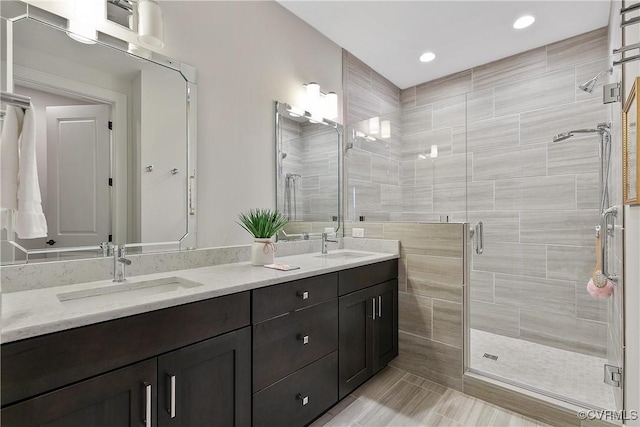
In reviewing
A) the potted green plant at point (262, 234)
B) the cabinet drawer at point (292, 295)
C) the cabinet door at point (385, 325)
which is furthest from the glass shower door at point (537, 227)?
the potted green plant at point (262, 234)

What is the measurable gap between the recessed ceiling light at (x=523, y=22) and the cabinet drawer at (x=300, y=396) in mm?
2787

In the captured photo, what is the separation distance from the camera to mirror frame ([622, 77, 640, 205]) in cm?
108

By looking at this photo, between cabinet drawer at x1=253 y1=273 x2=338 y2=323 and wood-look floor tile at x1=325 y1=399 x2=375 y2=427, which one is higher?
cabinet drawer at x1=253 y1=273 x2=338 y2=323

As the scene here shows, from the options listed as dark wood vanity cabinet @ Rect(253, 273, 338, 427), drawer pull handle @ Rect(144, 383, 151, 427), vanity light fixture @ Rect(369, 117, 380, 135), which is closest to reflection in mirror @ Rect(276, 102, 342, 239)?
vanity light fixture @ Rect(369, 117, 380, 135)

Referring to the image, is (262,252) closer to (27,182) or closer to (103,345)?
(103,345)

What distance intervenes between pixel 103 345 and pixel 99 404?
0.59 ft

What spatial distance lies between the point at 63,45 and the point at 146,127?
1.46 feet

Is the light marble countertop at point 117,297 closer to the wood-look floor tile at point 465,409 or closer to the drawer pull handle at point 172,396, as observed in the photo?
the drawer pull handle at point 172,396

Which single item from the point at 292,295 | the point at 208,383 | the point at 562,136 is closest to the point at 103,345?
the point at 208,383

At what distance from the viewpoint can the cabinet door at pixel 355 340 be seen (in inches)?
72.2

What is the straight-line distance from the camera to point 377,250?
98.1 inches

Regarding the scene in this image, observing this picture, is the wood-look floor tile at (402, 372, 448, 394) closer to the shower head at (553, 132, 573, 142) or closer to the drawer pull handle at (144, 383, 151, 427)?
the drawer pull handle at (144, 383, 151, 427)

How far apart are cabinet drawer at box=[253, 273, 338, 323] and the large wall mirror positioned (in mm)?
637

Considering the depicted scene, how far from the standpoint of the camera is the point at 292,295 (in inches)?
59.9
